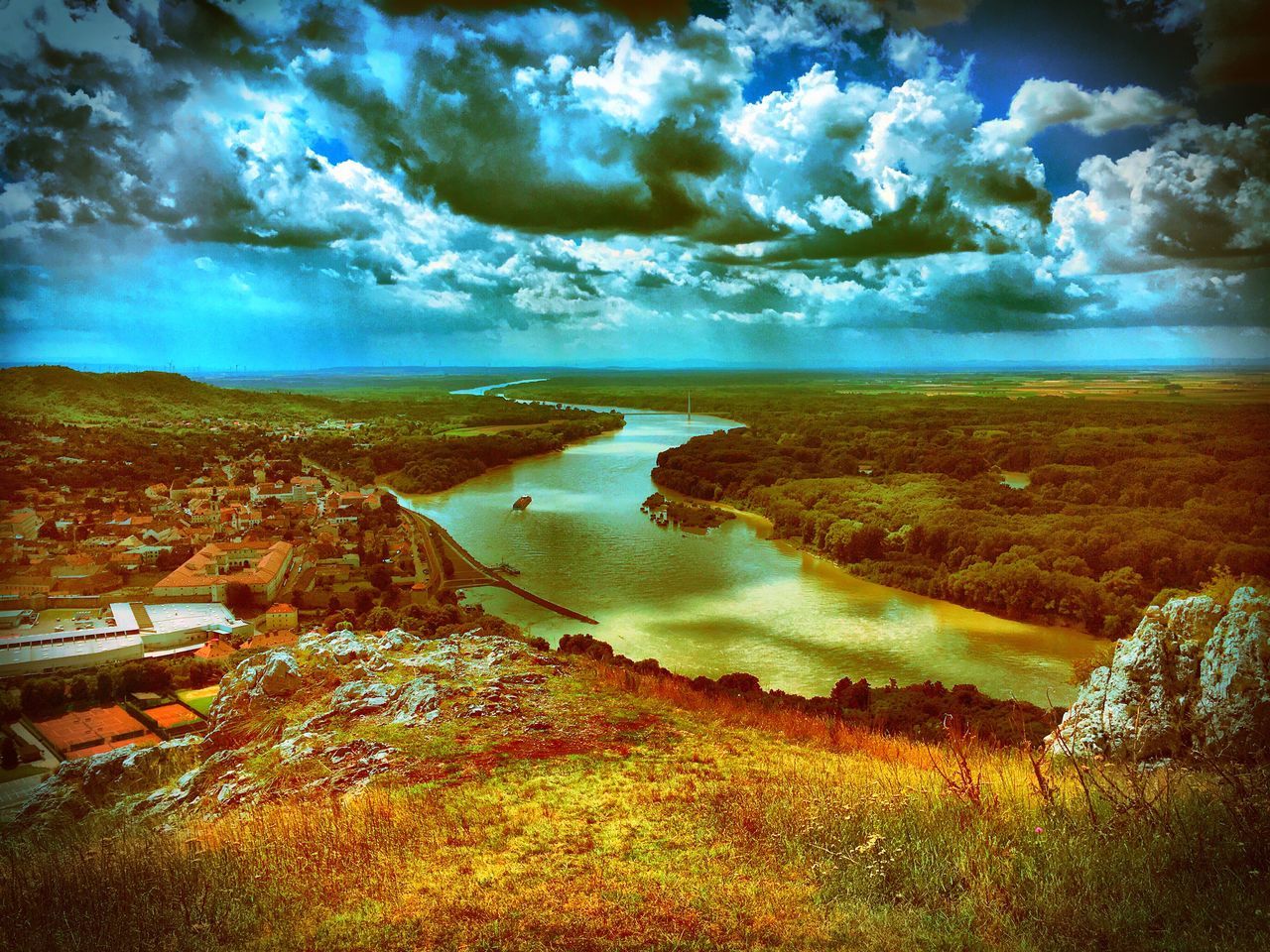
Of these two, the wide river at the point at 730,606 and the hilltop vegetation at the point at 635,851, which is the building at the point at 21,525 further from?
the wide river at the point at 730,606

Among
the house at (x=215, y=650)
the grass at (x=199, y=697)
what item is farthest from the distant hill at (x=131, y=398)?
the grass at (x=199, y=697)

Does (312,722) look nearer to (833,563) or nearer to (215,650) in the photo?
(215,650)

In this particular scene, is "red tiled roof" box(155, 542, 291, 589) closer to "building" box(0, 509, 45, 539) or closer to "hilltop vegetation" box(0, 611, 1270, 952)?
"building" box(0, 509, 45, 539)

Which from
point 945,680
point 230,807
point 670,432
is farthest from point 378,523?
point 670,432

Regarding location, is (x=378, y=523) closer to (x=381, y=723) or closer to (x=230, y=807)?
(x=381, y=723)

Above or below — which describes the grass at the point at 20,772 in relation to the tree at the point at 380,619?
above

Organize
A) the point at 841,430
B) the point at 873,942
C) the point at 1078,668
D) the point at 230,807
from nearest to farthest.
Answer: the point at 873,942, the point at 230,807, the point at 1078,668, the point at 841,430
